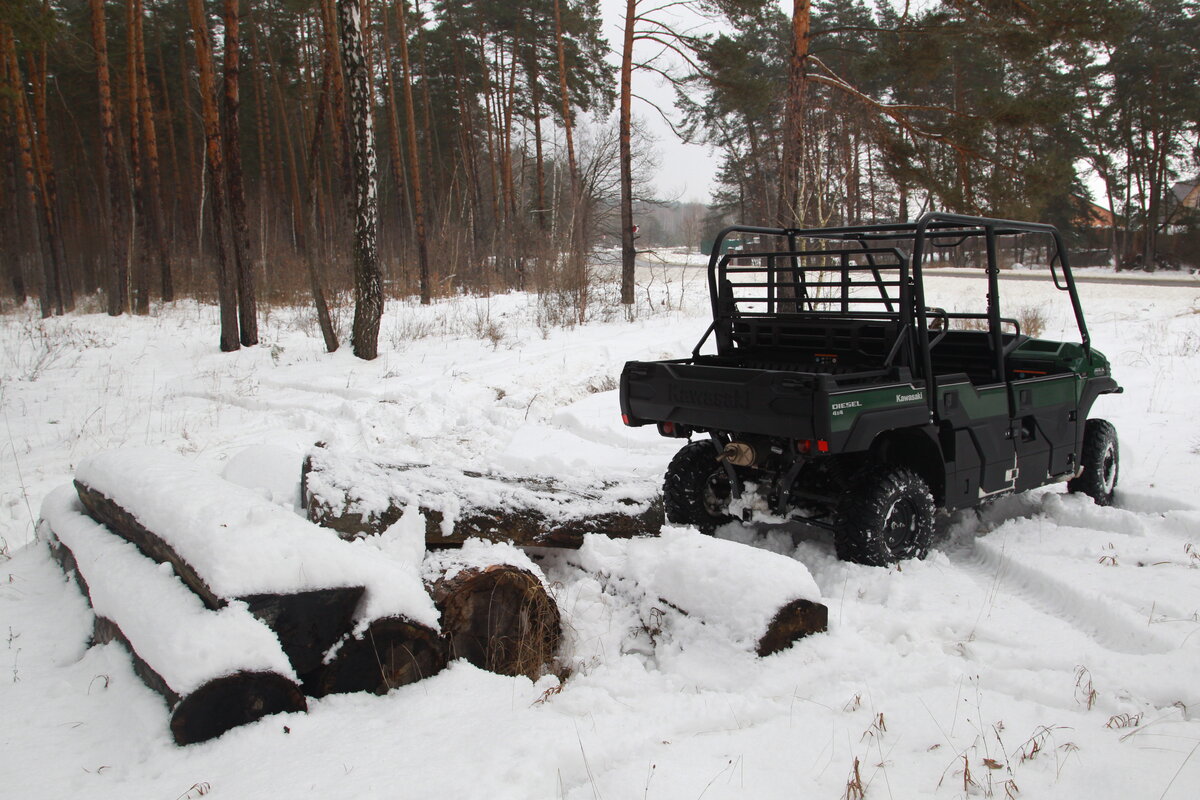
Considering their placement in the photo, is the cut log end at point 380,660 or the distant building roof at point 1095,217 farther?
the distant building roof at point 1095,217

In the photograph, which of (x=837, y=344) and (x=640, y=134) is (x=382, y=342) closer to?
(x=837, y=344)

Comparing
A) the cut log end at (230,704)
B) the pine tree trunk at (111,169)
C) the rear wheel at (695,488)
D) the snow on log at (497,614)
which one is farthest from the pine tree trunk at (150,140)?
the cut log end at (230,704)

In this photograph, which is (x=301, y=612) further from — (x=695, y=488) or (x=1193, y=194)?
(x=1193, y=194)

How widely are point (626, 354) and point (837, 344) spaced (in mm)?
6338

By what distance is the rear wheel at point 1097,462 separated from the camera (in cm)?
541

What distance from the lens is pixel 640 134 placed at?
20.6 meters

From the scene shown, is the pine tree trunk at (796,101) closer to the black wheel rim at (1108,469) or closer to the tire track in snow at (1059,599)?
the black wheel rim at (1108,469)

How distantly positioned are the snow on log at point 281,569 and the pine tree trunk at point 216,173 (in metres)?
10.4

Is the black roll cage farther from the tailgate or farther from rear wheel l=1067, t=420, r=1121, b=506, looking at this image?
rear wheel l=1067, t=420, r=1121, b=506

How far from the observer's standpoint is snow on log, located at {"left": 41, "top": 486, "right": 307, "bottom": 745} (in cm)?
249

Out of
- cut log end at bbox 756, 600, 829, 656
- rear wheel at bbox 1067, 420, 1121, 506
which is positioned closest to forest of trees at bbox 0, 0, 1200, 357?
rear wheel at bbox 1067, 420, 1121, 506

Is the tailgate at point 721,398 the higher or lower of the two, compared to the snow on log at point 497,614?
higher

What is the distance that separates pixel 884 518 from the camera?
13.4 ft

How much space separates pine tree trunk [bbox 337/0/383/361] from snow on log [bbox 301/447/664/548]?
7353 mm
